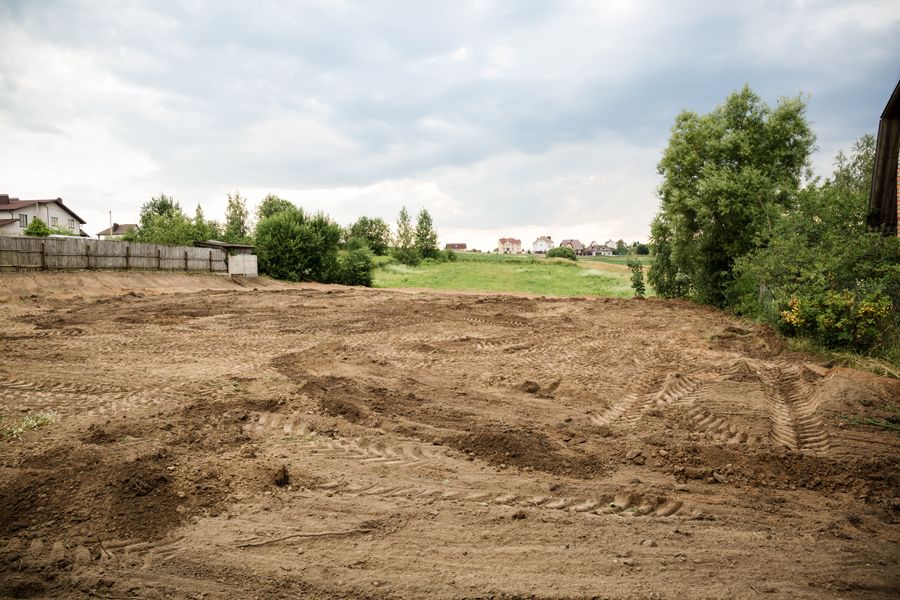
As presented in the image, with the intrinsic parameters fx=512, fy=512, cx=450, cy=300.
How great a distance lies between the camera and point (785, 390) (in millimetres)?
7867

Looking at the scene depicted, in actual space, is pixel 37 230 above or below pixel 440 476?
above

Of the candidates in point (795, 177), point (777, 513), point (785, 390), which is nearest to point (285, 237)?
point (795, 177)

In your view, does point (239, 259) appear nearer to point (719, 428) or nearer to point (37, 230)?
point (37, 230)

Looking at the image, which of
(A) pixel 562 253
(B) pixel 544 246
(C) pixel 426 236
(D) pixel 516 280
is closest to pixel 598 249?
(B) pixel 544 246

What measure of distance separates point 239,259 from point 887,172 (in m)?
32.2

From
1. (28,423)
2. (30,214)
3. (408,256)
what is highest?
(30,214)

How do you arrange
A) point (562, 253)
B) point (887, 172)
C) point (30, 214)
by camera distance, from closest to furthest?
point (887, 172), point (30, 214), point (562, 253)

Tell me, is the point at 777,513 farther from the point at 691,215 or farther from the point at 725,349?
the point at 691,215

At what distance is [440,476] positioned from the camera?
183 inches

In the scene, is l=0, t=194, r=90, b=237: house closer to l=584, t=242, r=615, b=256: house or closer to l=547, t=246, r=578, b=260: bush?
l=547, t=246, r=578, b=260: bush

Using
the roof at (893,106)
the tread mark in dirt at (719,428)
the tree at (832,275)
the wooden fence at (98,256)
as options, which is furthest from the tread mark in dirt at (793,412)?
the wooden fence at (98,256)

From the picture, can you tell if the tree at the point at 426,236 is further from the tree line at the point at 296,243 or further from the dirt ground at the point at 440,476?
the dirt ground at the point at 440,476

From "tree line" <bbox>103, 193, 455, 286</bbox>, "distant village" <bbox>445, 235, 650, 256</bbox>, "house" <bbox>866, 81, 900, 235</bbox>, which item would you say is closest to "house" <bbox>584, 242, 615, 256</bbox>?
"distant village" <bbox>445, 235, 650, 256</bbox>

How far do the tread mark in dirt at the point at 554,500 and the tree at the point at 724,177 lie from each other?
1686cm
